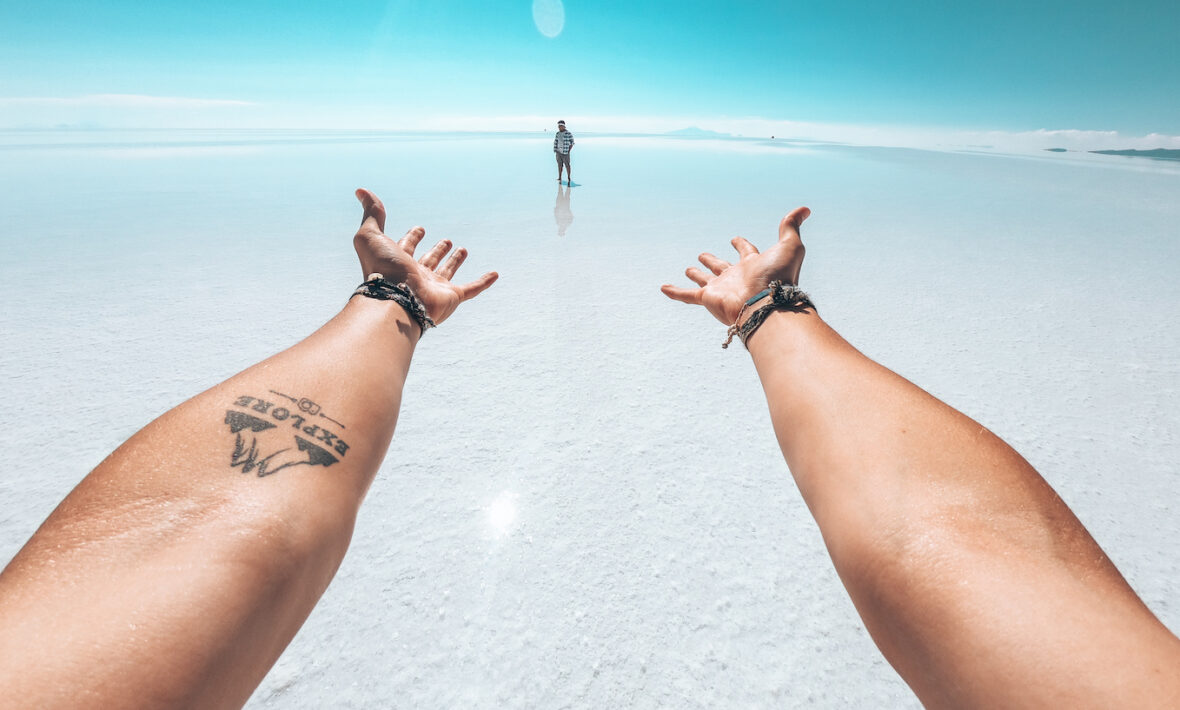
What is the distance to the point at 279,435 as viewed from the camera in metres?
1.00

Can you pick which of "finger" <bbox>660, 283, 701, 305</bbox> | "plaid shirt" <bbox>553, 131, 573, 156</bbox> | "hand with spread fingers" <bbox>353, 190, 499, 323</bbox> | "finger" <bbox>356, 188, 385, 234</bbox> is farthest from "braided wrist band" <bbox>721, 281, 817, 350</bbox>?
"plaid shirt" <bbox>553, 131, 573, 156</bbox>

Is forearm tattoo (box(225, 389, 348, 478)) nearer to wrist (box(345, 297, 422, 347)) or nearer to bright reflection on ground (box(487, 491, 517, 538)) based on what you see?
wrist (box(345, 297, 422, 347))

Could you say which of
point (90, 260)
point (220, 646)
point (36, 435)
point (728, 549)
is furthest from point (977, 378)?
point (90, 260)

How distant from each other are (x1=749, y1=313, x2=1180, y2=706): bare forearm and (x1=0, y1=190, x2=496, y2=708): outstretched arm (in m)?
0.98

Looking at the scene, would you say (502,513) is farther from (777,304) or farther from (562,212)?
(562,212)

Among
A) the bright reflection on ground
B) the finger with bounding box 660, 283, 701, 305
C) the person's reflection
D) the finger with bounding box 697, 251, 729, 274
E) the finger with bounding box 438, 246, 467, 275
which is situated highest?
the finger with bounding box 697, 251, 729, 274

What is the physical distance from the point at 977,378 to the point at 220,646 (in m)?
3.51

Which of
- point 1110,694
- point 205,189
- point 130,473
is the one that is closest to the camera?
point 1110,694

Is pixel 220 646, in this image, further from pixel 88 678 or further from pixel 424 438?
pixel 424 438

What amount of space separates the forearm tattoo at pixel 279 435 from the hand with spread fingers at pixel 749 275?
1.43 metres

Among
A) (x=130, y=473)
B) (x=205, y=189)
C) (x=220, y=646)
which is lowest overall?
(x=205, y=189)

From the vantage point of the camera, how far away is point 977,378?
9.16 feet

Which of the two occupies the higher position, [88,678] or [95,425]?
[88,678]

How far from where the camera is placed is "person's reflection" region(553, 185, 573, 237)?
6773mm
